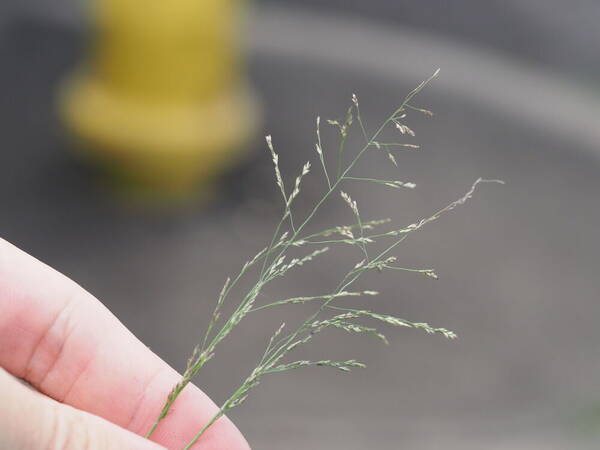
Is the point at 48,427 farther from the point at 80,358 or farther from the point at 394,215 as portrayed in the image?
the point at 394,215

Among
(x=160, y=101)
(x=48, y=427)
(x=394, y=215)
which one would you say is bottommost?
(x=48, y=427)

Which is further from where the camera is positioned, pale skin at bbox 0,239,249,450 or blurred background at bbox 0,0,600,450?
blurred background at bbox 0,0,600,450

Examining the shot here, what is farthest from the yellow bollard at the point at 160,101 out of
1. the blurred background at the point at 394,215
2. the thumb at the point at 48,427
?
the thumb at the point at 48,427

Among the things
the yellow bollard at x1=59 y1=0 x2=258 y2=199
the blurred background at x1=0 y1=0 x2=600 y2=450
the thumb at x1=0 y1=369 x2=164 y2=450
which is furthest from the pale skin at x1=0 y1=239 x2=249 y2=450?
the yellow bollard at x1=59 y1=0 x2=258 y2=199

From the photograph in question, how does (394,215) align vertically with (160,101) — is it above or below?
below

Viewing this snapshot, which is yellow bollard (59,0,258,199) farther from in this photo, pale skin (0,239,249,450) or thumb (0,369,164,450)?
thumb (0,369,164,450)

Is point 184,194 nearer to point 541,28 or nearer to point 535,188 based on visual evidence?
point 535,188

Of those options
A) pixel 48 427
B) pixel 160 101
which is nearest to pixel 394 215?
pixel 160 101

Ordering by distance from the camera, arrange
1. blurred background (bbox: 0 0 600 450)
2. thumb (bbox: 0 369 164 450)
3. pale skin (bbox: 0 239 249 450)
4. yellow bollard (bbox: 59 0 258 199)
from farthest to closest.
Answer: yellow bollard (bbox: 59 0 258 199), blurred background (bbox: 0 0 600 450), pale skin (bbox: 0 239 249 450), thumb (bbox: 0 369 164 450)

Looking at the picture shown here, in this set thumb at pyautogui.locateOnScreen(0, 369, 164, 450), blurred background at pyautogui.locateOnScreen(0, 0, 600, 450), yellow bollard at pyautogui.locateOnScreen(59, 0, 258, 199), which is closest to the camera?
thumb at pyautogui.locateOnScreen(0, 369, 164, 450)
